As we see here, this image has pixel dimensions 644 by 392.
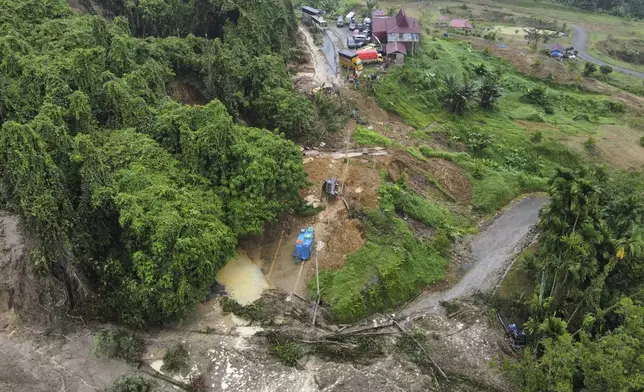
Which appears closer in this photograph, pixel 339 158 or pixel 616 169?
pixel 339 158

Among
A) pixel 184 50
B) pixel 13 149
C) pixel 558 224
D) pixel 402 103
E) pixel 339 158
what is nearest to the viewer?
pixel 13 149

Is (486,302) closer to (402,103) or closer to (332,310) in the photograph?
(332,310)

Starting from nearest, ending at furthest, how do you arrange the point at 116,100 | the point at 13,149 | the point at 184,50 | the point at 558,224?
the point at 13,149 → the point at 558,224 → the point at 116,100 → the point at 184,50

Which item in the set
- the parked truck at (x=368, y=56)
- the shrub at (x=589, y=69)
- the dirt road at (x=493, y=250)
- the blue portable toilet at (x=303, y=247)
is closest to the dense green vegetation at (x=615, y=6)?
the shrub at (x=589, y=69)

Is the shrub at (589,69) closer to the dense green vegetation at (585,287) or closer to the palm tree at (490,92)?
the palm tree at (490,92)

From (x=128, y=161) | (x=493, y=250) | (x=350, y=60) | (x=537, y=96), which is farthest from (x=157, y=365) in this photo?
(x=537, y=96)

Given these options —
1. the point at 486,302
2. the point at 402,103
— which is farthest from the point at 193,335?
the point at 402,103

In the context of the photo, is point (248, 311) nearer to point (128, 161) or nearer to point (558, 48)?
point (128, 161)
